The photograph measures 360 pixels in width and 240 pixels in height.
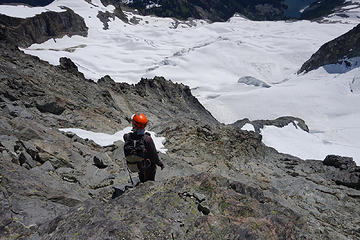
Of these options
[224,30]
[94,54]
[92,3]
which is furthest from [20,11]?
[224,30]

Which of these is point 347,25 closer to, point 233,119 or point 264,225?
point 233,119

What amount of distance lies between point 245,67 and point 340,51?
29889 millimetres

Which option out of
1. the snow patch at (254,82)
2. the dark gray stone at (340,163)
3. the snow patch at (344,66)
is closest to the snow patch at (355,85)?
the snow patch at (344,66)

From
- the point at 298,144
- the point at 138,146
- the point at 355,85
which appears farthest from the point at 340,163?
the point at 355,85

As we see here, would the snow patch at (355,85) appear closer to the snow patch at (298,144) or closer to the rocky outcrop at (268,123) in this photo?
the snow patch at (298,144)

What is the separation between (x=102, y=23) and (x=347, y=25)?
126 m

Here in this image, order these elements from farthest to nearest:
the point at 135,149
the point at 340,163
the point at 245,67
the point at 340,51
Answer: the point at 245,67, the point at 340,51, the point at 340,163, the point at 135,149

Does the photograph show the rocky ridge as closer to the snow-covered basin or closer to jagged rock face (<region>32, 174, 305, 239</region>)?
jagged rock face (<region>32, 174, 305, 239</region>)

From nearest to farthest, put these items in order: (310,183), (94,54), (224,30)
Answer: (310,183) → (94,54) → (224,30)

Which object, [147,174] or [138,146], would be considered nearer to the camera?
[138,146]

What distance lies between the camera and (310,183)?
1239 cm

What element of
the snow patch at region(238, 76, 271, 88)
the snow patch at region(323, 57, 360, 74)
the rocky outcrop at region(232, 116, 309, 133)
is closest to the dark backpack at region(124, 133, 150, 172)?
the rocky outcrop at region(232, 116, 309, 133)

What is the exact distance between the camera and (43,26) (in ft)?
301

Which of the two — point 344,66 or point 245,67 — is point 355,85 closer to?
point 344,66
